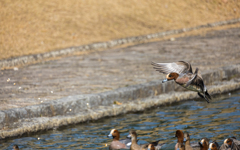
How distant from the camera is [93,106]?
25.5 ft

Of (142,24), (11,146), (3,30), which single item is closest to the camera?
(11,146)

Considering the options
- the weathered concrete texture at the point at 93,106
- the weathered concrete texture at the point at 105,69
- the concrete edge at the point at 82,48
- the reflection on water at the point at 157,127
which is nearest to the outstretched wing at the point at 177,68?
the reflection on water at the point at 157,127

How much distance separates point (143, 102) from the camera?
316 inches

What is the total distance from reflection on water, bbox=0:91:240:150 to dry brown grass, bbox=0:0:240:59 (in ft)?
20.1

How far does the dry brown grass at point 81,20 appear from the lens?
545 inches

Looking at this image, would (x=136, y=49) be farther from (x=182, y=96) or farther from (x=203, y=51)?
(x=182, y=96)

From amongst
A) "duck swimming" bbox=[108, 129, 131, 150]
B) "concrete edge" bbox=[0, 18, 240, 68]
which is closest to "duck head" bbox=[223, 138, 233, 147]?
"duck swimming" bbox=[108, 129, 131, 150]

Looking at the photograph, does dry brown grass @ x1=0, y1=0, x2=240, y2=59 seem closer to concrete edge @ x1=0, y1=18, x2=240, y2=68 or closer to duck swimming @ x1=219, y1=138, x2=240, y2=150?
concrete edge @ x1=0, y1=18, x2=240, y2=68

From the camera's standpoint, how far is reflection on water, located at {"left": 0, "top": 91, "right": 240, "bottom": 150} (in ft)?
20.8

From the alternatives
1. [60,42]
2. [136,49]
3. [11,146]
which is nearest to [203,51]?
[136,49]

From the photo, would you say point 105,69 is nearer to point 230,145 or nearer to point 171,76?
point 171,76

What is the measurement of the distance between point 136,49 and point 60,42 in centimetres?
252

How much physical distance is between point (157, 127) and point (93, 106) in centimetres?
138

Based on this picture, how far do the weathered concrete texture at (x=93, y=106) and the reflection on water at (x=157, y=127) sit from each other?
13 cm
